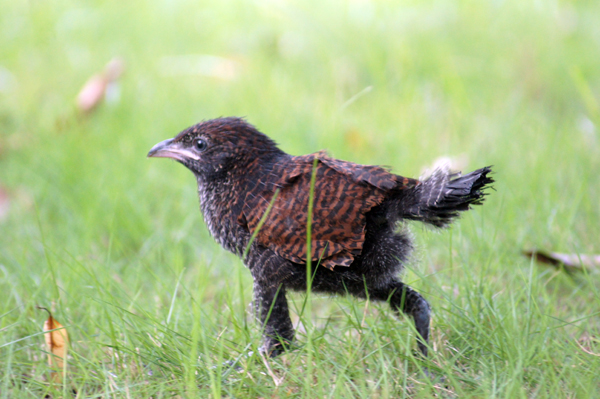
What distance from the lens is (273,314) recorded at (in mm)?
2879

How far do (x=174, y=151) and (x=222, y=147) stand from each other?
1.11 feet

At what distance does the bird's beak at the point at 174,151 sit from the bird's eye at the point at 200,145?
4 cm

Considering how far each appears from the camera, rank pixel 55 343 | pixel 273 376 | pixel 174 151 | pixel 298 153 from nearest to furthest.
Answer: pixel 273 376
pixel 55 343
pixel 174 151
pixel 298 153

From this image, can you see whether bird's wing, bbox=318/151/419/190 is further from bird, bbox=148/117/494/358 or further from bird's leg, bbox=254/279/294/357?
bird's leg, bbox=254/279/294/357

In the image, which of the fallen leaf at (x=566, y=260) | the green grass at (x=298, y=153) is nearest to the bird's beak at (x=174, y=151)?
the green grass at (x=298, y=153)

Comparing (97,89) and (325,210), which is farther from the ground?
(97,89)

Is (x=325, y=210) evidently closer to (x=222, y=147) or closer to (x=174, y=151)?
(x=222, y=147)

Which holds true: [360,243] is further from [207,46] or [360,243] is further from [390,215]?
[207,46]

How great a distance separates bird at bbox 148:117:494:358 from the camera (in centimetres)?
254

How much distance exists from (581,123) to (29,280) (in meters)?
5.13

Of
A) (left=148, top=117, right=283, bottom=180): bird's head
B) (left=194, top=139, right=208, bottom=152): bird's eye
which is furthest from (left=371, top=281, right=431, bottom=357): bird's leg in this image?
(left=194, top=139, right=208, bottom=152): bird's eye

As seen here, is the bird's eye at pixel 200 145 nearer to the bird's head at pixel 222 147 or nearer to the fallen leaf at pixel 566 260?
the bird's head at pixel 222 147

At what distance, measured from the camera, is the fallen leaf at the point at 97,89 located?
18.7 feet

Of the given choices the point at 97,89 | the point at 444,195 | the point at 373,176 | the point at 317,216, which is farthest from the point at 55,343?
the point at 97,89
